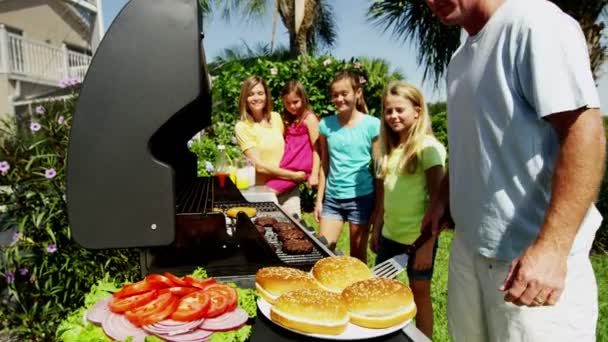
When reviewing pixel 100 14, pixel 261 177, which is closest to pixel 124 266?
pixel 261 177

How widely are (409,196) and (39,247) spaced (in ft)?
8.59

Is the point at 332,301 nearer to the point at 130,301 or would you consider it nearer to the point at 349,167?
the point at 130,301

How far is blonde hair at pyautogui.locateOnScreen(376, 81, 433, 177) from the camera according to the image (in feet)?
9.41

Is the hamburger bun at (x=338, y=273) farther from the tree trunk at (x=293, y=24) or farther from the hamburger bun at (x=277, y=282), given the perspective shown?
the tree trunk at (x=293, y=24)

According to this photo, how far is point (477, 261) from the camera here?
1.68 meters

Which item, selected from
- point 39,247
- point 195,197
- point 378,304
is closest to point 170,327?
point 378,304

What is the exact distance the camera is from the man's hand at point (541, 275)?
1.22 metres

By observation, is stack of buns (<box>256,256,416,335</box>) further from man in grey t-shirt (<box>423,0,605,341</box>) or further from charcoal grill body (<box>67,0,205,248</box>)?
charcoal grill body (<box>67,0,205,248</box>)

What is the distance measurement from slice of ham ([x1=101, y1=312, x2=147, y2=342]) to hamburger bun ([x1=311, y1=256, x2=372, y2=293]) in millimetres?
581

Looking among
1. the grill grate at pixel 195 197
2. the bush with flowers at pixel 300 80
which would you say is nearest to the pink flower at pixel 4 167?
the grill grate at pixel 195 197

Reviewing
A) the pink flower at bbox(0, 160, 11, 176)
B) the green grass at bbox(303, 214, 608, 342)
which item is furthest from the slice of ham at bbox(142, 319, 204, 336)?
the pink flower at bbox(0, 160, 11, 176)

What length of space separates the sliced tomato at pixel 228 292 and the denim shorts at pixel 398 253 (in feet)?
5.70

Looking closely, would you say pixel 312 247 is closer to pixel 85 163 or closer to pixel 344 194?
pixel 85 163

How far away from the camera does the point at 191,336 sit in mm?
1079
